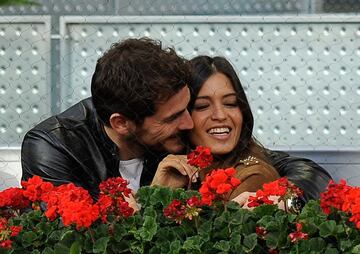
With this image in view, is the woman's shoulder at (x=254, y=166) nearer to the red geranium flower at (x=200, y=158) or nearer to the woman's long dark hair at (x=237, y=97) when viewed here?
the woman's long dark hair at (x=237, y=97)

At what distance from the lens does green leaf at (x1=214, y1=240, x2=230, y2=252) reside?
220cm

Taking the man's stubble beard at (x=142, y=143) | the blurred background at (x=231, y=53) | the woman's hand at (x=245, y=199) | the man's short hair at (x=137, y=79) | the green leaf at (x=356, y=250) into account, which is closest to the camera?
the green leaf at (x=356, y=250)

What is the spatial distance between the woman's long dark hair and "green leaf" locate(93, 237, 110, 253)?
2.86 feet

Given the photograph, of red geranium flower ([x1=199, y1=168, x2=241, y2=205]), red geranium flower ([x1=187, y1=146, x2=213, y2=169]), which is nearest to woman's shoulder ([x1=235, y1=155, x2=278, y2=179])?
red geranium flower ([x1=187, y1=146, x2=213, y2=169])

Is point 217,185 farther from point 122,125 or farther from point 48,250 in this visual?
point 122,125

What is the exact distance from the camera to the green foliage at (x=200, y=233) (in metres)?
2.18

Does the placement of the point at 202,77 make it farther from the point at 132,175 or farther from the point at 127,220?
the point at 127,220

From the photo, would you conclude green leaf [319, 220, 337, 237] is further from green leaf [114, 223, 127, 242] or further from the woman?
the woman

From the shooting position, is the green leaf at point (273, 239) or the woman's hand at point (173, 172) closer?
the green leaf at point (273, 239)

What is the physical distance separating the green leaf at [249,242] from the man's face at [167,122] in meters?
0.75

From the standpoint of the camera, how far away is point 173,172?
2.92 meters

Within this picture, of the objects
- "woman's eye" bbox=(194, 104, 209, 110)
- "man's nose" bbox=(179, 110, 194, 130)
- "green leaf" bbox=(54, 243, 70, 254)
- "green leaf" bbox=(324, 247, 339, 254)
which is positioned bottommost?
"green leaf" bbox=(54, 243, 70, 254)

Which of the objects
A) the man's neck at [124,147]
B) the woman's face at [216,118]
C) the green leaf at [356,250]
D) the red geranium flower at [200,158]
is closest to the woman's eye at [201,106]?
the woman's face at [216,118]

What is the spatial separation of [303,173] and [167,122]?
48 cm
